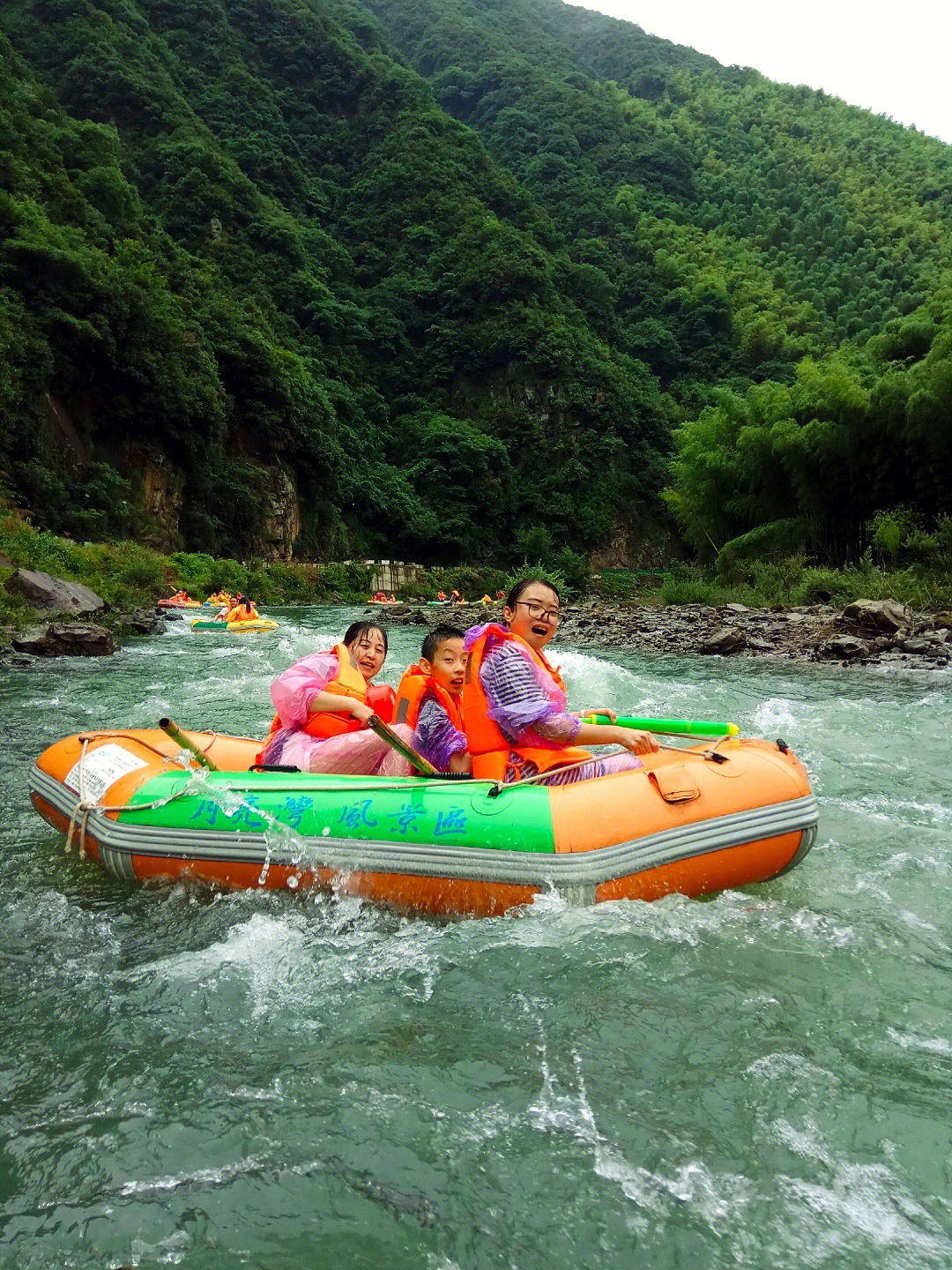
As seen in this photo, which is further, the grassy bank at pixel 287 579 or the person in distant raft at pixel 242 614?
the person in distant raft at pixel 242 614

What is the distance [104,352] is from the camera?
27.9 meters

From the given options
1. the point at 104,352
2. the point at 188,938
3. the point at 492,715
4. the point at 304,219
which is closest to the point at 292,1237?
the point at 188,938

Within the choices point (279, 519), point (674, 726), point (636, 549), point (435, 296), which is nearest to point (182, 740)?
point (674, 726)

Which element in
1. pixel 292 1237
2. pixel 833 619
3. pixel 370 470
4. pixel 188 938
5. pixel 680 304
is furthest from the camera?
pixel 680 304

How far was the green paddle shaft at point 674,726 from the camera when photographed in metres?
3.64

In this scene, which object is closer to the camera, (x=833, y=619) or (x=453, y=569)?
(x=833, y=619)

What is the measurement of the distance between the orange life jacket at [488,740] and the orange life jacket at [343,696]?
2.02 feet

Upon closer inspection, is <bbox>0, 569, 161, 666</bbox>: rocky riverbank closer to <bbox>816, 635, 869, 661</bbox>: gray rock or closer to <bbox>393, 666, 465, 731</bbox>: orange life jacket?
<bbox>393, 666, 465, 731</bbox>: orange life jacket

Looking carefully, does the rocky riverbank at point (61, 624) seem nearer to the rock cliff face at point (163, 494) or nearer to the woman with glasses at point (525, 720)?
the woman with glasses at point (525, 720)

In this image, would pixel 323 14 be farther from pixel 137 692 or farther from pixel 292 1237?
pixel 292 1237

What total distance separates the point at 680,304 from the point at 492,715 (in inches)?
2480

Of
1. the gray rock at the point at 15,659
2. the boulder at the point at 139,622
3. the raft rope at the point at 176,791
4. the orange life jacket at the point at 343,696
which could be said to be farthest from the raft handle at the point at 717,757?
the boulder at the point at 139,622

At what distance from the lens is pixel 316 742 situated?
3904 mm

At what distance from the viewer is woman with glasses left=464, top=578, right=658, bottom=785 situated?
3.44 m
